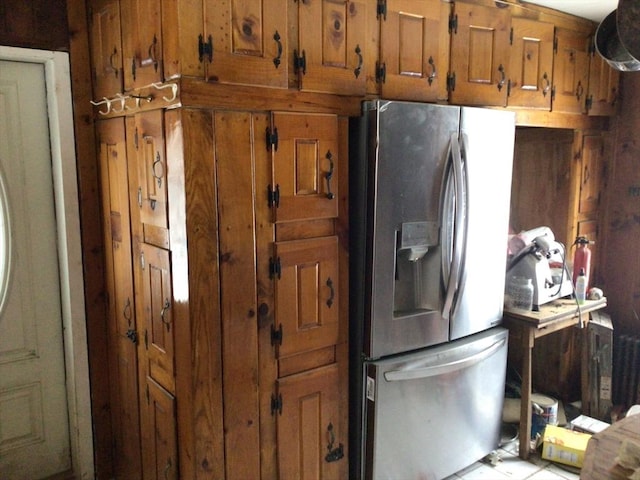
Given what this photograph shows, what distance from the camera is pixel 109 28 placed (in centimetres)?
205

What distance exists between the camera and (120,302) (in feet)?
7.41

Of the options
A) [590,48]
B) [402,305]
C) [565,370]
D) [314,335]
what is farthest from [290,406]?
[590,48]

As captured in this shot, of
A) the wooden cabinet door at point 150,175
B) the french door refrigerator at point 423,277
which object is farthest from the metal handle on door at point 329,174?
the wooden cabinet door at point 150,175

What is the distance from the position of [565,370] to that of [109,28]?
318 centimetres

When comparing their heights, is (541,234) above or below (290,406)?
above

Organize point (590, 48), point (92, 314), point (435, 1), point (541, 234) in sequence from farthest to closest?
point (590, 48) < point (541, 234) < point (92, 314) < point (435, 1)

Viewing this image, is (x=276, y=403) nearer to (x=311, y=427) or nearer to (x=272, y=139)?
(x=311, y=427)

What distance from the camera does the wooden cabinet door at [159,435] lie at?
6.10 ft

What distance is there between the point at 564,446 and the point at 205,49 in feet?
8.25

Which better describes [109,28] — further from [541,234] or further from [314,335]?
[541,234]

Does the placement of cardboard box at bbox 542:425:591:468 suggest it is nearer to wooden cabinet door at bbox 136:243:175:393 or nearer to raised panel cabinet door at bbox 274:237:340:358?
raised panel cabinet door at bbox 274:237:340:358

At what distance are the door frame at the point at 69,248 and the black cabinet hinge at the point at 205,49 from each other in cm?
94

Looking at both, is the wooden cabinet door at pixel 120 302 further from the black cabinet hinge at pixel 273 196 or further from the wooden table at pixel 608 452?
the wooden table at pixel 608 452

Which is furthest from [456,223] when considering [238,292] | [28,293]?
[28,293]
